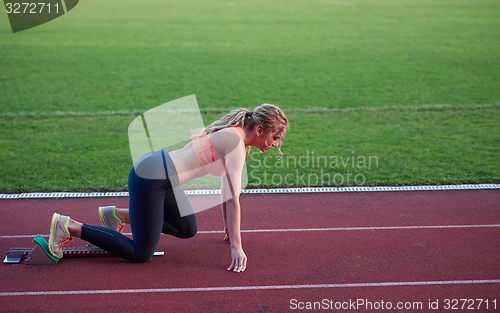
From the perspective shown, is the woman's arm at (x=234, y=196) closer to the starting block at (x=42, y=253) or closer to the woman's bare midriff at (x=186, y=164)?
the woman's bare midriff at (x=186, y=164)

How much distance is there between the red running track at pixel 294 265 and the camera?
12.8 ft

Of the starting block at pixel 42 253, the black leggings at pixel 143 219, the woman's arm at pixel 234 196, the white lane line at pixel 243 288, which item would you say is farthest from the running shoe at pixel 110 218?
the woman's arm at pixel 234 196

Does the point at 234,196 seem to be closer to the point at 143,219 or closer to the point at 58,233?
the point at 143,219

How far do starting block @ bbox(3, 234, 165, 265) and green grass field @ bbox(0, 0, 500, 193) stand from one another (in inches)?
71.4

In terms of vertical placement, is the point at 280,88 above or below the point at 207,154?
below

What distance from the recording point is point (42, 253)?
4348mm

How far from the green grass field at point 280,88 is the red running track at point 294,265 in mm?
940

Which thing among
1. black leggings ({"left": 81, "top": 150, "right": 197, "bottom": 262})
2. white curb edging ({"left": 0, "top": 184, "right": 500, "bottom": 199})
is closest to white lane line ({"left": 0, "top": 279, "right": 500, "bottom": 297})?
black leggings ({"left": 81, "top": 150, "right": 197, "bottom": 262})

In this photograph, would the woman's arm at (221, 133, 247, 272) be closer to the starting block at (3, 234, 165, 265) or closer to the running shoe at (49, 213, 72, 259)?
the starting block at (3, 234, 165, 265)

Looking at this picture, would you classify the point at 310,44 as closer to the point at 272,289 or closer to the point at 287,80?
the point at 287,80

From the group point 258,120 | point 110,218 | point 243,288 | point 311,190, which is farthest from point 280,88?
point 243,288

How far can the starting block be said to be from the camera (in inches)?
171

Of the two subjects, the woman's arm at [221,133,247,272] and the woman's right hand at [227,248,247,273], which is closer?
the woman's arm at [221,133,247,272]

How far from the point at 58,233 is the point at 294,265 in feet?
7.41
